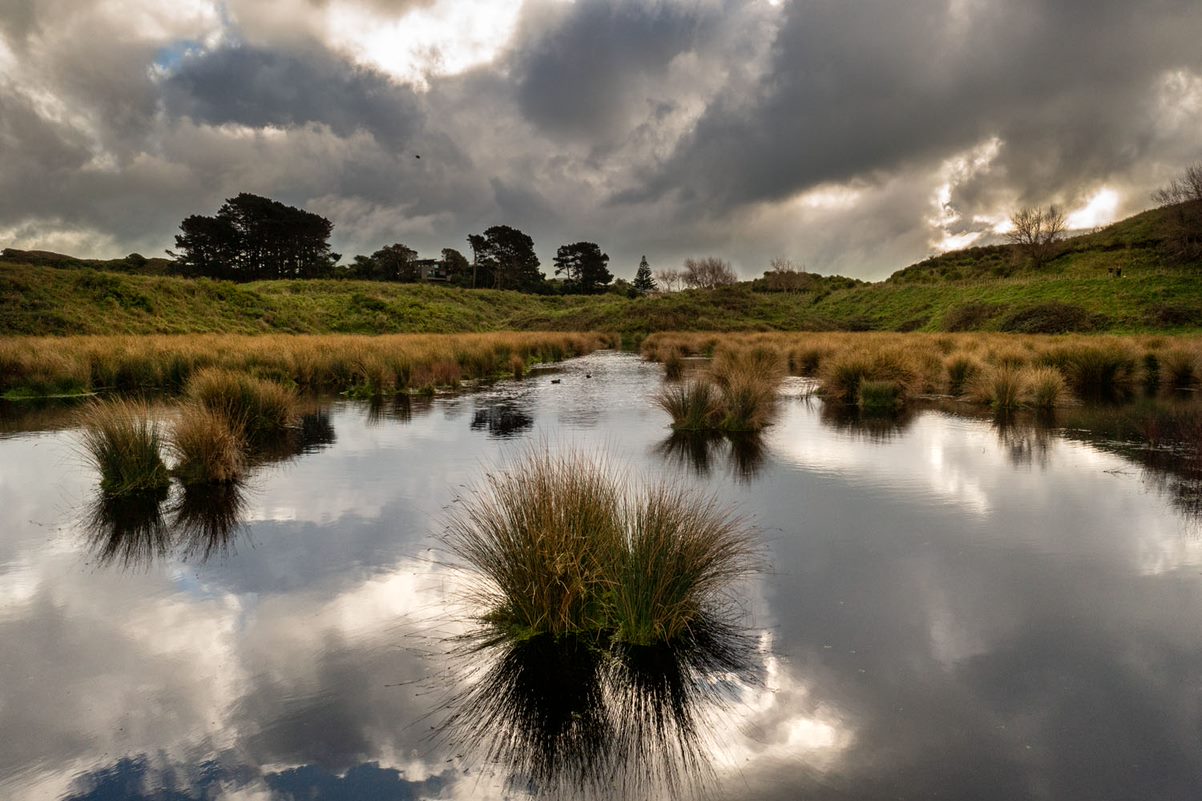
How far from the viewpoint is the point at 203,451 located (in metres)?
7.96

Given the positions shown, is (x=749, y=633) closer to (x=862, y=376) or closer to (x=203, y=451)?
(x=203, y=451)

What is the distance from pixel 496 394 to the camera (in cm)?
1752

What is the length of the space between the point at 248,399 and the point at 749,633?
1010cm

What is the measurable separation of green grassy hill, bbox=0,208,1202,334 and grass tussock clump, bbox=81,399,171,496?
27.7 meters

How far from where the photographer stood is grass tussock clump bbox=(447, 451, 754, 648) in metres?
4.14

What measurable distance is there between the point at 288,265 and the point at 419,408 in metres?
64.8

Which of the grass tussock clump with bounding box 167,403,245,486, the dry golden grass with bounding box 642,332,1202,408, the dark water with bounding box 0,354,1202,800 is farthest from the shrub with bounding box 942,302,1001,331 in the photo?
the grass tussock clump with bounding box 167,403,245,486

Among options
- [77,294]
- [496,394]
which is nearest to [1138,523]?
[496,394]

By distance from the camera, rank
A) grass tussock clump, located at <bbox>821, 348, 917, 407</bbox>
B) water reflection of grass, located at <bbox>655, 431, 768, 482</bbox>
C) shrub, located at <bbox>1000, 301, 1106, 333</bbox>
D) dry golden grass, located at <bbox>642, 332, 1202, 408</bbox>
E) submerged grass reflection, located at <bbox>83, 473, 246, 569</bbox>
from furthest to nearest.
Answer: shrub, located at <bbox>1000, 301, 1106, 333</bbox>, grass tussock clump, located at <bbox>821, 348, 917, 407</bbox>, dry golden grass, located at <bbox>642, 332, 1202, 408</bbox>, water reflection of grass, located at <bbox>655, 431, 768, 482</bbox>, submerged grass reflection, located at <bbox>83, 473, 246, 569</bbox>

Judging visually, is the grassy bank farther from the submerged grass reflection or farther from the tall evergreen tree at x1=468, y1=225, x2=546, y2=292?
the tall evergreen tree at x1=468, y1=225, x2=546, y2=292

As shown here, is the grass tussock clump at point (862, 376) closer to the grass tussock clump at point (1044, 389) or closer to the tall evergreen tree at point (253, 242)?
the grass tussock clump at point (1044, 389)

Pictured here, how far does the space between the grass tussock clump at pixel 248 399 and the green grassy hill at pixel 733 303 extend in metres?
24.2

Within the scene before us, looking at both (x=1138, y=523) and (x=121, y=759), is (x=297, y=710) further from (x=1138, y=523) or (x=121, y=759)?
(x=1138, y=523)

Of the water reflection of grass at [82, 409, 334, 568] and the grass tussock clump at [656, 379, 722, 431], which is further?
the grass tussock clump at [656, 379, 722, 431]
